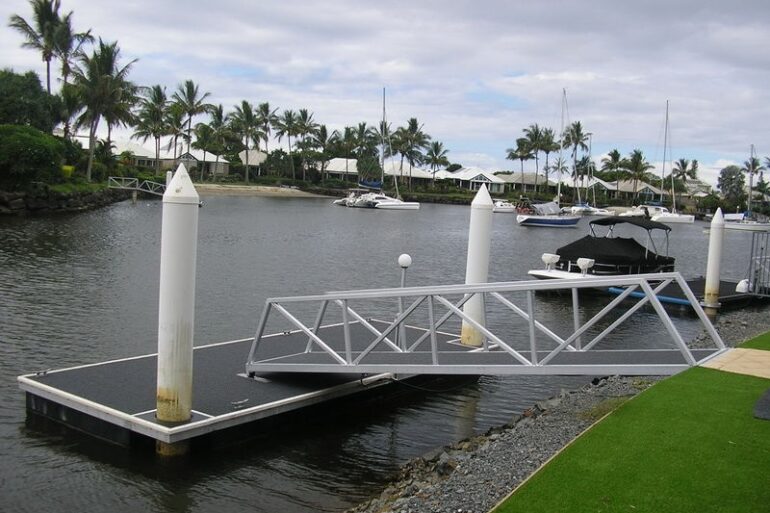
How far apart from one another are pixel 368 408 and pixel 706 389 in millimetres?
6372

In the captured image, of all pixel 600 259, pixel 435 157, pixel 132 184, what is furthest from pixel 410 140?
pixel 600 259

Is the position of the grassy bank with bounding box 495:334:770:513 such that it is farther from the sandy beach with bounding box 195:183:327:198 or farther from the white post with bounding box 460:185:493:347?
the sandy beach with bounding box 195:183:327:198

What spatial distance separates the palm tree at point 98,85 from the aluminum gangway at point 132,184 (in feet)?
9.69

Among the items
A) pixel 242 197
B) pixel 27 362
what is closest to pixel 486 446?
pixel 27 362

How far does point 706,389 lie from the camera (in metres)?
9.59

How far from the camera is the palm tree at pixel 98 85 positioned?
75500mm

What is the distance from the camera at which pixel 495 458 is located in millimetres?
10016

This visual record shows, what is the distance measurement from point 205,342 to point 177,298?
30.4 ft

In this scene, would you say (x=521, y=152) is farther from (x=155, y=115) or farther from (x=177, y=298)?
(x=177, y=298)

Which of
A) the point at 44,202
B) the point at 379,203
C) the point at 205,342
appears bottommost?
the point at 205,342

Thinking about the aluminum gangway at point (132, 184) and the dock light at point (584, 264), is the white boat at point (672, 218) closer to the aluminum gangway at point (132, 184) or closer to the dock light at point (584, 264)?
the aluminum gangway at point (132, 184)

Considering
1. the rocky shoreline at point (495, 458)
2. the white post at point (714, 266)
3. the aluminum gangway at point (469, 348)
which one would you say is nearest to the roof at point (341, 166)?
the white post at point (714, 266)

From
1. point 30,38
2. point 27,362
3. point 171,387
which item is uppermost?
point 30,38

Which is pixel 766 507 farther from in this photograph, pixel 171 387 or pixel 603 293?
pixel 603 293
